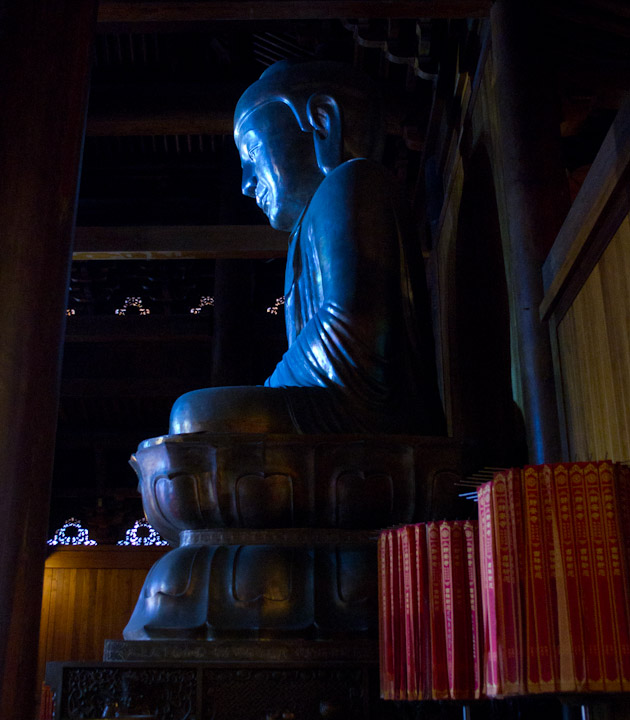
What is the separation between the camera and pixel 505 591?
1215mm

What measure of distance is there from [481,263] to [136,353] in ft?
11.6

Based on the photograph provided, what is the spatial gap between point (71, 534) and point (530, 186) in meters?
4.85

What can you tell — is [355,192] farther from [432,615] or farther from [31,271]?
[432,615]

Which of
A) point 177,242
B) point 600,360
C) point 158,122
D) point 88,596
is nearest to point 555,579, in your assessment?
point 600,360

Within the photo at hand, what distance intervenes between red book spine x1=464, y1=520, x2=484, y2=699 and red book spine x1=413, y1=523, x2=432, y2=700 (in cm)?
8

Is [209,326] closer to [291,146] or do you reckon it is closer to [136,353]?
[136,353]

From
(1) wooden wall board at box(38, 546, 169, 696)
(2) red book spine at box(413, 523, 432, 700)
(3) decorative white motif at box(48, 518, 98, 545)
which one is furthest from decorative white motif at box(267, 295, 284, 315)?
(2) red book spine at box(413, 523, 432, 700)

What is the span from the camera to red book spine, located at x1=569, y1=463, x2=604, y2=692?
3.73 feet

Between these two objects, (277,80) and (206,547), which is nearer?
(206,547)

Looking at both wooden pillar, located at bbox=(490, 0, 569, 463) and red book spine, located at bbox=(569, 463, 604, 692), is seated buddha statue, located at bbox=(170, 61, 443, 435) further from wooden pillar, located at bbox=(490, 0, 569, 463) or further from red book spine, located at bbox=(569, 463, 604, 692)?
red book spine, located at bbox=(569, 463, 604, 692)

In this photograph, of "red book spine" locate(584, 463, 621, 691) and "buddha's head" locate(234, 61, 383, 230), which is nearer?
"red book spine" locate(584, 463, 621, 691)

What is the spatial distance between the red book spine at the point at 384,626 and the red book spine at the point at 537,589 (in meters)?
0.46

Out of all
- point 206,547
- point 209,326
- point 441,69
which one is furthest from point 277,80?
point 209,326

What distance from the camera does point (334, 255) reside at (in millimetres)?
2496
